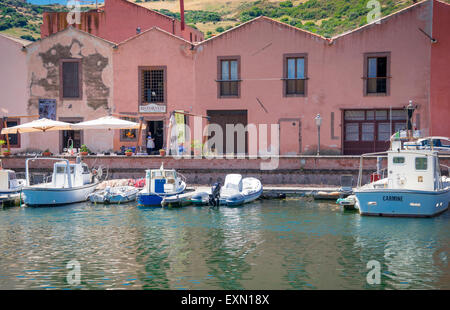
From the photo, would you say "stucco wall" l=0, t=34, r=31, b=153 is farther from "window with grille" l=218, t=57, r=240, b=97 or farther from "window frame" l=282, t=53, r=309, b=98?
"window frame" l=282, t=53, r=309, b=98

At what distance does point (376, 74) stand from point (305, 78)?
426cm

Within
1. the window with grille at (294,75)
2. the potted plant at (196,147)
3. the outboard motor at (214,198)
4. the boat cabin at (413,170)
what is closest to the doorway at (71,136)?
the potted plant at (196,147)

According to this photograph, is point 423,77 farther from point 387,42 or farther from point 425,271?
point 425,271

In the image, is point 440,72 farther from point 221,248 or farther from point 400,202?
point 221,248

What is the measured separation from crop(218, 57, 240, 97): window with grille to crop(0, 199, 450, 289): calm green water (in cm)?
1209

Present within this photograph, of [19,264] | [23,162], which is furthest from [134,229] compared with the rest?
[23,162]

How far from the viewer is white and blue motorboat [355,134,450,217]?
962 inches

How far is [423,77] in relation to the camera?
35469mm

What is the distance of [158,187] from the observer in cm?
2894

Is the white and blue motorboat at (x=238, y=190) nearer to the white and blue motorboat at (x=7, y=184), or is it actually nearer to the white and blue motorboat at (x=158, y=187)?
the white and blue motorboat at (x=158, y=187)

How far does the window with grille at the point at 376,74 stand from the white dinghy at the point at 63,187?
1723 centimetres

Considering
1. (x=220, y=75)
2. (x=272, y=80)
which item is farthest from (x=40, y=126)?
(x=272, y=80)
